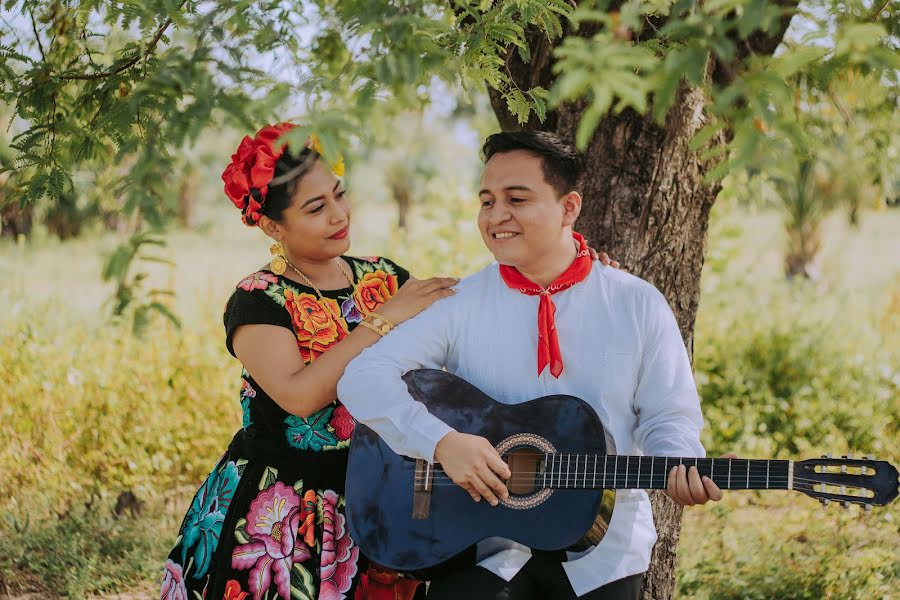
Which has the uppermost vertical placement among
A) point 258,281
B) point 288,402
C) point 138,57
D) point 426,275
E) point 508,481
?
point 426,275

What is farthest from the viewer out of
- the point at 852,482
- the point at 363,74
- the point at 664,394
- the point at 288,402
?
the point at 288,402

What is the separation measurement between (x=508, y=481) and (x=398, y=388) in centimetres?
39

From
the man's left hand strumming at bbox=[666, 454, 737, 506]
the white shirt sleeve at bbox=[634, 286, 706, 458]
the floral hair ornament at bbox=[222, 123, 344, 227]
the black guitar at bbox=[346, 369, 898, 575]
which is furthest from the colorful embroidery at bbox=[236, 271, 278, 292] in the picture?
the man's left hand strumming at bbox=[666, 454, 737, 506]

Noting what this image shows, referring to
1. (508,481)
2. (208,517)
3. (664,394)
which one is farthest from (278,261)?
(664,394)

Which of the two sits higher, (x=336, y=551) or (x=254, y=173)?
(x=254, y=173)

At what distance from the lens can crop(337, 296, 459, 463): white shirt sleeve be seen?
2.57m

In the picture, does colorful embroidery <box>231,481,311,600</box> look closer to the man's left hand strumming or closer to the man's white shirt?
the man's white shirt

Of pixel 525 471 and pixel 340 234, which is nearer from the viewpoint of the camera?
pixel 525 471

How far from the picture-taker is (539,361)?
2.60 m

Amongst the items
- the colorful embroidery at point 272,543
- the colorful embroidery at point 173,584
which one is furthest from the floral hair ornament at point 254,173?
the colorful embroidery at point 173,584

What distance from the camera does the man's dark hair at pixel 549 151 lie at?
268cm

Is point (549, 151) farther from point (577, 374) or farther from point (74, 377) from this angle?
point (74, 377)

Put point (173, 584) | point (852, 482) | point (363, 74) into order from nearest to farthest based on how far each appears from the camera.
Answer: point (363, 74)
point (852, 482)
point (173, 584)

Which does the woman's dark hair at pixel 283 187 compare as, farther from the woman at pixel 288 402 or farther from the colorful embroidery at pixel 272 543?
the colorful embroidery at pixel 272 543
